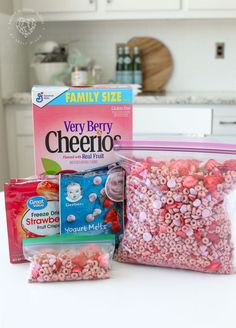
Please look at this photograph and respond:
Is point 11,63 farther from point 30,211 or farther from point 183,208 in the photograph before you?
point 183,208

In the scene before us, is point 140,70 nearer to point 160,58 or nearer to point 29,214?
point 160,58

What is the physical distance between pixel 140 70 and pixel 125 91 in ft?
8.13

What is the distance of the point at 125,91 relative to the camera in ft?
2.39

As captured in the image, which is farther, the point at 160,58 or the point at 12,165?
the point at 160,58

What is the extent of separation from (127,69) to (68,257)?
261 centimetres

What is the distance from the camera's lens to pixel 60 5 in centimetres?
286

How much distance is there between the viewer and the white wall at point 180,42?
10.5ft

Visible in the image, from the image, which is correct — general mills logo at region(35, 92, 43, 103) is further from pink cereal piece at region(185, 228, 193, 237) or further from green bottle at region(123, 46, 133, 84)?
green bottle at region(123, 46, 133, 84)

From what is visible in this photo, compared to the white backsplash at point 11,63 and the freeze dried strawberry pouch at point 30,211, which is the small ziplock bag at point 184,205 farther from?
the white backsplash at point 11,63

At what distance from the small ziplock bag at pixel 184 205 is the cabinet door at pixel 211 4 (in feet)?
7.79

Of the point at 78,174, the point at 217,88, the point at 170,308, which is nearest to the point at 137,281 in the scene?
the point at 170,308

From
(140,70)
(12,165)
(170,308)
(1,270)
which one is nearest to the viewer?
(170,308)

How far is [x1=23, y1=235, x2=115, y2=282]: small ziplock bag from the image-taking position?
65 cm

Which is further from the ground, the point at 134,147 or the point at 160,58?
the point at 160,58
